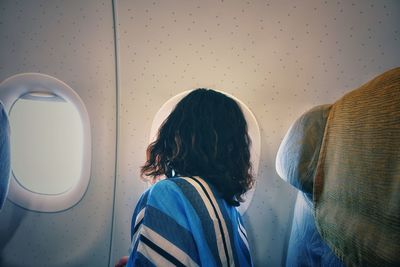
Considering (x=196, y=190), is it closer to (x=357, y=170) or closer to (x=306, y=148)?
(x=306, y=148)

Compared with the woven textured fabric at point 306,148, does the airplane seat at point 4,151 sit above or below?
below

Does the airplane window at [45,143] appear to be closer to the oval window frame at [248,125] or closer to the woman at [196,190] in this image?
the oval window frame at [248,125]

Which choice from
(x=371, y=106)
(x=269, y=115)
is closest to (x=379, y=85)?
(x=371, y=106)

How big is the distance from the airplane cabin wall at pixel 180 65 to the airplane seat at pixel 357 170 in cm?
94

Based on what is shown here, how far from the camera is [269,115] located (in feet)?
5.49

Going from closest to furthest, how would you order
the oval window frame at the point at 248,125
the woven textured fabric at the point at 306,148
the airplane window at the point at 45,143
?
the woven textured fabric at the point at 306,148
the oval window frame at the point at 248,125
the airplane window at the point at 45,143

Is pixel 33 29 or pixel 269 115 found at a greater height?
pixel 33 29

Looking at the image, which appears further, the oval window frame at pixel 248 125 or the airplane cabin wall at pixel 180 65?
the oval window frame at pixel 248 125

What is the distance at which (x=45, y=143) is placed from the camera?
6.98 feet

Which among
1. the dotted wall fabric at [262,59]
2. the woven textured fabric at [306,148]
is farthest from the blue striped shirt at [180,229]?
the dotted wall fabric at [262,59]

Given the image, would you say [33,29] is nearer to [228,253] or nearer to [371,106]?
[228,253]

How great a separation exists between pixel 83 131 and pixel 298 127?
1674 mm

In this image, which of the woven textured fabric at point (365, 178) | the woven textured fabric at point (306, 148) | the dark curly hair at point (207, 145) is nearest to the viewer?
the woven textured fabric at point (365, 178)

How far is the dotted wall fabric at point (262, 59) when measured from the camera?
1509 mm
